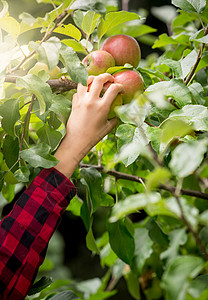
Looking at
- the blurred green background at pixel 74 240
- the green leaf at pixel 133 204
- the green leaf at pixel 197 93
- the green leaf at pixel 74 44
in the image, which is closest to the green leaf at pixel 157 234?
the green leaf at pixel 197 93

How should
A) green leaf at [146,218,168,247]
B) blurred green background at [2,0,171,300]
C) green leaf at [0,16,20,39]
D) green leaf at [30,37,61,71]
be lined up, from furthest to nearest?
blurred green background at [2,0,171,300], green leaf at [146,218,168,247], green leaf at [0,16,20,39], green leaf at [30,37,61,71]

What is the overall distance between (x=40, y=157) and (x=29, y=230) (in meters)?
0.12

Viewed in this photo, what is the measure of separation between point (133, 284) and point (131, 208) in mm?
922

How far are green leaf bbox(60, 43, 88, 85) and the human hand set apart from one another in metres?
0.04

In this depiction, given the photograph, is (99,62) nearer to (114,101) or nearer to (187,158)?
(114,101)

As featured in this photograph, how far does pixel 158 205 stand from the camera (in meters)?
0.33

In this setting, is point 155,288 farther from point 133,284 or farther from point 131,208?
point 131,208

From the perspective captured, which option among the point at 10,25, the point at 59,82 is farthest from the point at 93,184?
the point at 10,25

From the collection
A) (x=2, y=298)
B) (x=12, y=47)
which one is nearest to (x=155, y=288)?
(x=2, y=298)

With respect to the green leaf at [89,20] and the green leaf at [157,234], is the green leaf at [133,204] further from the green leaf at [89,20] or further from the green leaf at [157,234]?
the green leaf at [157,234]

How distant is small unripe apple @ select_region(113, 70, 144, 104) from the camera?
0.62 metres

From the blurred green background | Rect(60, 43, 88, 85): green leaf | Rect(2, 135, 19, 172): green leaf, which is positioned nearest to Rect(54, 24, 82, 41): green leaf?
Rect(60, 43, 88, 85): green leaf

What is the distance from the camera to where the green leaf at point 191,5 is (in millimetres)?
686

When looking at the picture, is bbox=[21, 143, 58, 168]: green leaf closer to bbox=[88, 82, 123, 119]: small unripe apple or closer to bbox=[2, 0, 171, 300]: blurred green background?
bbox=[88, 82, 123, 119]: small unripe apple
